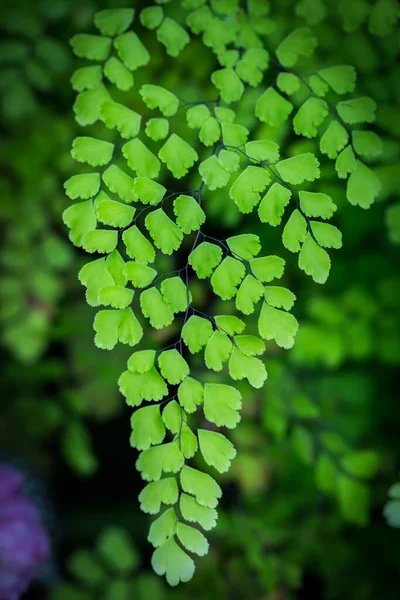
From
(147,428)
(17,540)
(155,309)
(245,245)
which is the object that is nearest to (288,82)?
(245,245)

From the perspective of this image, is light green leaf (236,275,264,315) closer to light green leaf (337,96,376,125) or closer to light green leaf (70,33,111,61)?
light green leaf (337,96,376,125)

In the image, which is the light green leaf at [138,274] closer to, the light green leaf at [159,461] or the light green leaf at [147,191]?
the light green leaf at [147,191]

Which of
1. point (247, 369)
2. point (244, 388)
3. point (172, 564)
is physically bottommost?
point (244, 388)

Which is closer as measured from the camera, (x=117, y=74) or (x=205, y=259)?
(x=205, y=259)

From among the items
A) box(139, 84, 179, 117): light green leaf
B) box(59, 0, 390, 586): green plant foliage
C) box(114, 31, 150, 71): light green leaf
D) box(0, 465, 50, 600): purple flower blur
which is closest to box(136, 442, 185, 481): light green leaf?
box(59, 0, 390, 586): green plant foliage

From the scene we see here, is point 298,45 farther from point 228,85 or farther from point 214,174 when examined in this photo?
point 214,174

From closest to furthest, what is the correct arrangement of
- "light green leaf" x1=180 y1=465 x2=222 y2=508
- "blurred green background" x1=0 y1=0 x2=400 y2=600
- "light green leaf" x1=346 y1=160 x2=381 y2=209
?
"light green leaf" x1=180 y1=465 x2=222 y2=508, "light green leaf" x1=346 y1=160 x2=381 y2=209, "blurred green background" x1=0 y1=0 x2=400 y2=600
